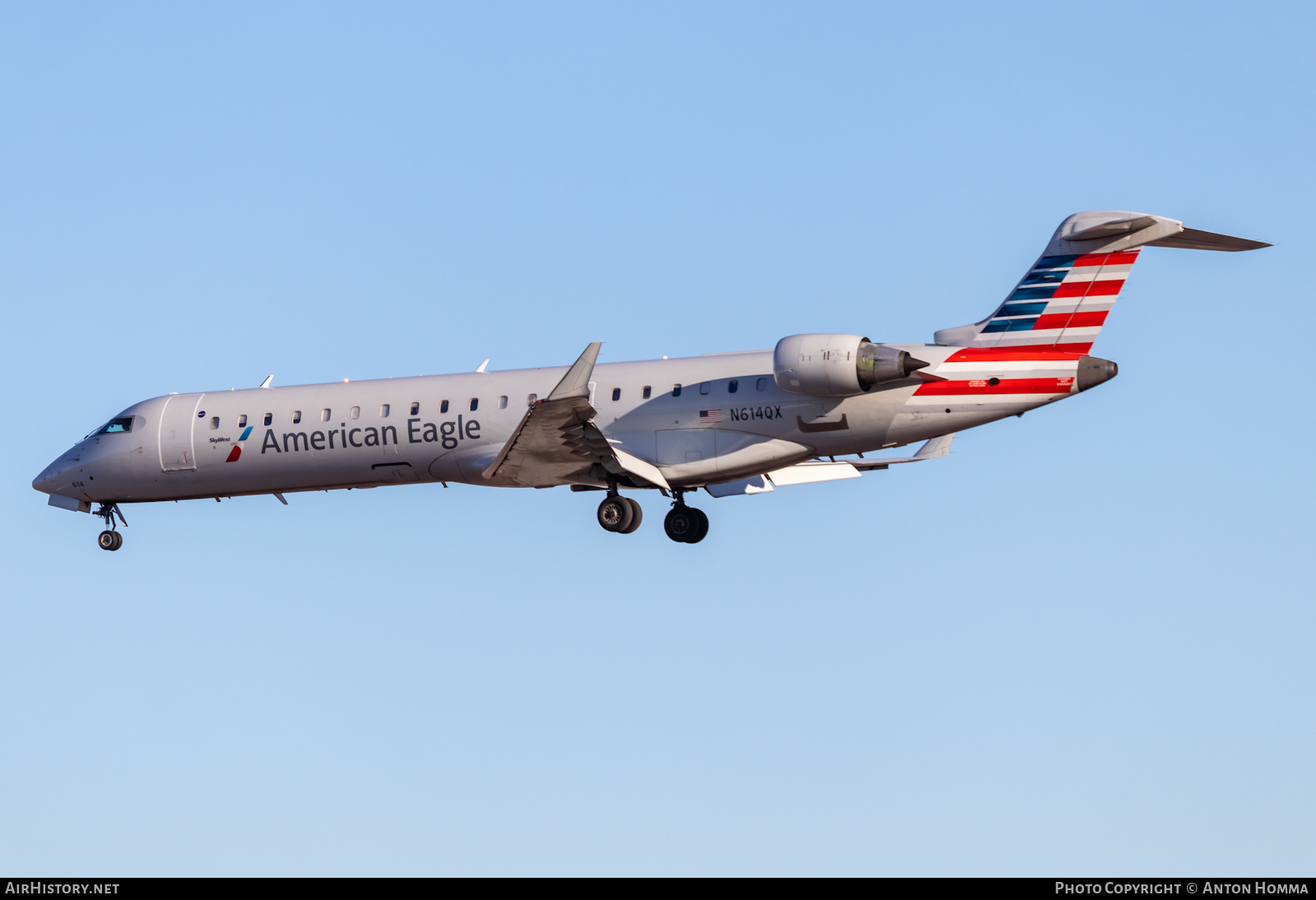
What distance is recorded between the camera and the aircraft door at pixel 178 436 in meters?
30.7

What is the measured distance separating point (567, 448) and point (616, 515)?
165cm

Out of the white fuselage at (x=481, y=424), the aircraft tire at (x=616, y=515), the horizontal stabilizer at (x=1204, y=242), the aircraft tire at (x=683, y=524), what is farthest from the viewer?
the aircraft tire at (x=683, y=524)

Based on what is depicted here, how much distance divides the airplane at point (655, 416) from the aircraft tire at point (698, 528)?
36 millimetres

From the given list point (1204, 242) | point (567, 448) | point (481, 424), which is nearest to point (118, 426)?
point (481, 424)

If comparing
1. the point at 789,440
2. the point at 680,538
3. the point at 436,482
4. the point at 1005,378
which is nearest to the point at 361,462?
the point at 436,482

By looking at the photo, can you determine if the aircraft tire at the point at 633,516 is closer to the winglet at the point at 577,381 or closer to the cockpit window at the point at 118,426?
the winglet at the point at 577,381

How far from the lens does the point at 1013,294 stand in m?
26.9

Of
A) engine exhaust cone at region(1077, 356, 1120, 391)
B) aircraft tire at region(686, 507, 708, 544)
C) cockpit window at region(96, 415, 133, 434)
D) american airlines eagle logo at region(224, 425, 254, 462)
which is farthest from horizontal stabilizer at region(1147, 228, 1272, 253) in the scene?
cockpit window at region(96, 415, 133, 434)

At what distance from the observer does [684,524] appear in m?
29.3

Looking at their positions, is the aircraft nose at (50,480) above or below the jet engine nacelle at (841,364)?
above

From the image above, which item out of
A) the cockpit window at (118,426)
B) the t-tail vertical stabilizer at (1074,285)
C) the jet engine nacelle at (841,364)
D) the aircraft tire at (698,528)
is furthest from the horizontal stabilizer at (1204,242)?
the cockpit window at (118,426)

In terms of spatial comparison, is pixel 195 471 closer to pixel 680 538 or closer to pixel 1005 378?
pixel 680 538

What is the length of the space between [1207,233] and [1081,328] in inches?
92.9

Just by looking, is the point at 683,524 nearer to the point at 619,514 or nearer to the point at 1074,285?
the point at 619,514
